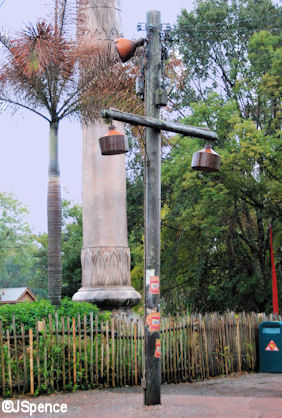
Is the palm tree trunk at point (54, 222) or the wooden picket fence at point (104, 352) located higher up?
the palm tree trunk at point (54, 222)

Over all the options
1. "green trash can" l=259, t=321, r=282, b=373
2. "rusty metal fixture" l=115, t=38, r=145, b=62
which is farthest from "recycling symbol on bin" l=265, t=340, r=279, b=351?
"rusty metal fixture" l=115, t=38, r=145, b=62

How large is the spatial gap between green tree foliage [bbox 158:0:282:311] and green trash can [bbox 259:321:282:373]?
26.4 ft

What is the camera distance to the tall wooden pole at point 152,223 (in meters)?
9.90

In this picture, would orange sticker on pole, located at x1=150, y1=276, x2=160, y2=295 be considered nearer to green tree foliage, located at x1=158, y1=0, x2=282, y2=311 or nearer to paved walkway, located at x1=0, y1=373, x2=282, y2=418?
paved walkway, located at x1=0, y1=373, x2=282, y2=418

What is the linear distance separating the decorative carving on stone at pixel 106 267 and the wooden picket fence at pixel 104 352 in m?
3.81

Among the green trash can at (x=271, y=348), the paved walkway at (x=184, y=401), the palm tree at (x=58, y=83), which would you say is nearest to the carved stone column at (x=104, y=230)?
the palm tree at (x=58, y=83)

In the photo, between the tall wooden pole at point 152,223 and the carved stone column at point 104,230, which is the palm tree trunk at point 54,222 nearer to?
the carved stone column at point 104,230

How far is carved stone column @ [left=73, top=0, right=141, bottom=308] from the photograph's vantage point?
17344 mm

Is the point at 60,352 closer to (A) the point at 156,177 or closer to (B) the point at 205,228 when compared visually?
(A) the point at 156,177

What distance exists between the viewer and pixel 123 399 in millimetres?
10648

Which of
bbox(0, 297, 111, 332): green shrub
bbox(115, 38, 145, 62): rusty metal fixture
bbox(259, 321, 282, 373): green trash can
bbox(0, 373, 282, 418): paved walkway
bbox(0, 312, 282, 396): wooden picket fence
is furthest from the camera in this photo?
bbox(259, 321, 282, 373): green trash can

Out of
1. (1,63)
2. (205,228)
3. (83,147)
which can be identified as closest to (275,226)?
(205,228)

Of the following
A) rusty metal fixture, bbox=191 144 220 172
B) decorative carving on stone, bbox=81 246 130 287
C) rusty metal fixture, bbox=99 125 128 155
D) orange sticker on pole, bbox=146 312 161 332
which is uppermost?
rusty metal fixture, bbox=99 125 128 155

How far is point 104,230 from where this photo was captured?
17500 mm
